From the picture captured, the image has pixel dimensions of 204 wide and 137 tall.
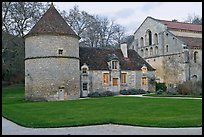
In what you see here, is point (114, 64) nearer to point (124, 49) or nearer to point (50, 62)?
point (124, 49)

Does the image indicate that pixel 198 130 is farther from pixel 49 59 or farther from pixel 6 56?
pixel 6 56

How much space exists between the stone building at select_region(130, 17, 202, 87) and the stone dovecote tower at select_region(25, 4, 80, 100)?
18.1 metres

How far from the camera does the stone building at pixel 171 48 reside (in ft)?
142

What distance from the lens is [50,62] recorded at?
3033cm

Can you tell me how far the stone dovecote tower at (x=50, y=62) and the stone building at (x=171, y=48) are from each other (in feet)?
59.4

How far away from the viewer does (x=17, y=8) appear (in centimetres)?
4084

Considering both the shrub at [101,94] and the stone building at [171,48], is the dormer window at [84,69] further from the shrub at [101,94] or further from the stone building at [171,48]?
the stone building at [171,48]

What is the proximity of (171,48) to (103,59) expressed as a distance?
11699 mm

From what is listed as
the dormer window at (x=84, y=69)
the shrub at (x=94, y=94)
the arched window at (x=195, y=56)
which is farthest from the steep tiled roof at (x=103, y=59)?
the arched window at (x=195, y=56)

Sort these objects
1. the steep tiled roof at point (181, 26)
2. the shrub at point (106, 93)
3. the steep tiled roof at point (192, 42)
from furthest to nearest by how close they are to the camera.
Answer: the steep tiled roof at point (181, 26), the steep tiled roof at point (192, 42), the shrub at point (106, 93)

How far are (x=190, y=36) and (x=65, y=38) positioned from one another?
2424cm

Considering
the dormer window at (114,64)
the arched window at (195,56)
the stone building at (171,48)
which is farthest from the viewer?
the arched window at (195,56)

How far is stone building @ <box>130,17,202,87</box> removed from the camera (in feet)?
142

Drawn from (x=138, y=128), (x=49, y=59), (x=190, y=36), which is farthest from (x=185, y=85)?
(x=138, y=128)
